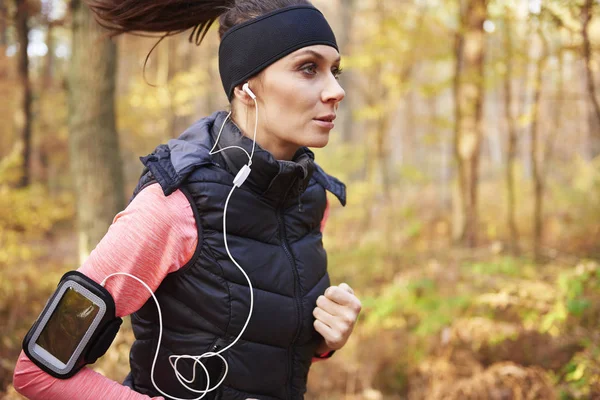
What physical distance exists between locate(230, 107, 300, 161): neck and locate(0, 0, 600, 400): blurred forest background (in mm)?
1749

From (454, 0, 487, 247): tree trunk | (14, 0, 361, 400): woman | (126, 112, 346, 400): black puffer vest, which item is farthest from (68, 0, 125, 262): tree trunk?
(454, 0, 487, 247): tree trunk

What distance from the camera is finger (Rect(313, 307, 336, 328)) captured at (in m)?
1.92

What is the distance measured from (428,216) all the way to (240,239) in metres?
10.9

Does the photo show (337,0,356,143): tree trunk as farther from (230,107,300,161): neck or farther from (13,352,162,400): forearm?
(13,352,162,400): forearm

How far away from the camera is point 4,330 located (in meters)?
5.15

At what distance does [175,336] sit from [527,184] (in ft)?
41.0

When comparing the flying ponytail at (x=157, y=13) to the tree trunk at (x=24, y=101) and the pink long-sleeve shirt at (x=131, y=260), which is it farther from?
the tree trunk at (x=24, y=101)

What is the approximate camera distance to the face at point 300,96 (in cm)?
187

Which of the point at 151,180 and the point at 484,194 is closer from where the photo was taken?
the point at 151,180

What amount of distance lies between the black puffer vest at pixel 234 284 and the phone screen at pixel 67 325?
28 cm

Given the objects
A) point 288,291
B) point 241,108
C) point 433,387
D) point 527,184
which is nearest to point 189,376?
point 288,291

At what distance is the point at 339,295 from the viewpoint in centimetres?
192

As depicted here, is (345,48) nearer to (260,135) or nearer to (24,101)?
(24,101)

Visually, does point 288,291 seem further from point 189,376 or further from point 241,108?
point 241,108
